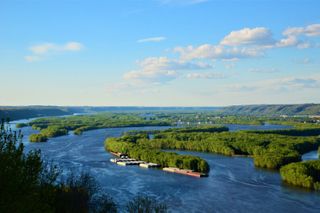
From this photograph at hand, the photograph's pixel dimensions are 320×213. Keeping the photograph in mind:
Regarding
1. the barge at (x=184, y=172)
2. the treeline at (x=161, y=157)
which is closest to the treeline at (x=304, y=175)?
the barge at (x=184, y=172)

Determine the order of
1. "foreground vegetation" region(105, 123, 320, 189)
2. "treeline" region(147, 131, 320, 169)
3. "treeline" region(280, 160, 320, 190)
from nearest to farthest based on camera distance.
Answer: "treeline" region(280, 160, 320, 190), "foreground vegetation" region(105, 123, 320, 189), "treeline" region(147, 131, 320, 169)

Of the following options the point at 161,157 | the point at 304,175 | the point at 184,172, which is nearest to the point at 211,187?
the point at 304,175

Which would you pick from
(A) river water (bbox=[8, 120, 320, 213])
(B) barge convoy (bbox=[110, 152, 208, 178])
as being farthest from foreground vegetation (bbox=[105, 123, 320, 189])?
(A) river water (bbox=[8, 120, 320, 213])

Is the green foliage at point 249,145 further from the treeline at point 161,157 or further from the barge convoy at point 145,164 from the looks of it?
the barge convoy at point 145,164

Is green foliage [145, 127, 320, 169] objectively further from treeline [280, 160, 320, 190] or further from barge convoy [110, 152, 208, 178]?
barge convoy [110, 152, 208, 178]

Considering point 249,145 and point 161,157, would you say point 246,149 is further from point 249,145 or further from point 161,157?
point 161,157

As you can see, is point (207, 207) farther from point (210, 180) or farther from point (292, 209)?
point (210, 180)
